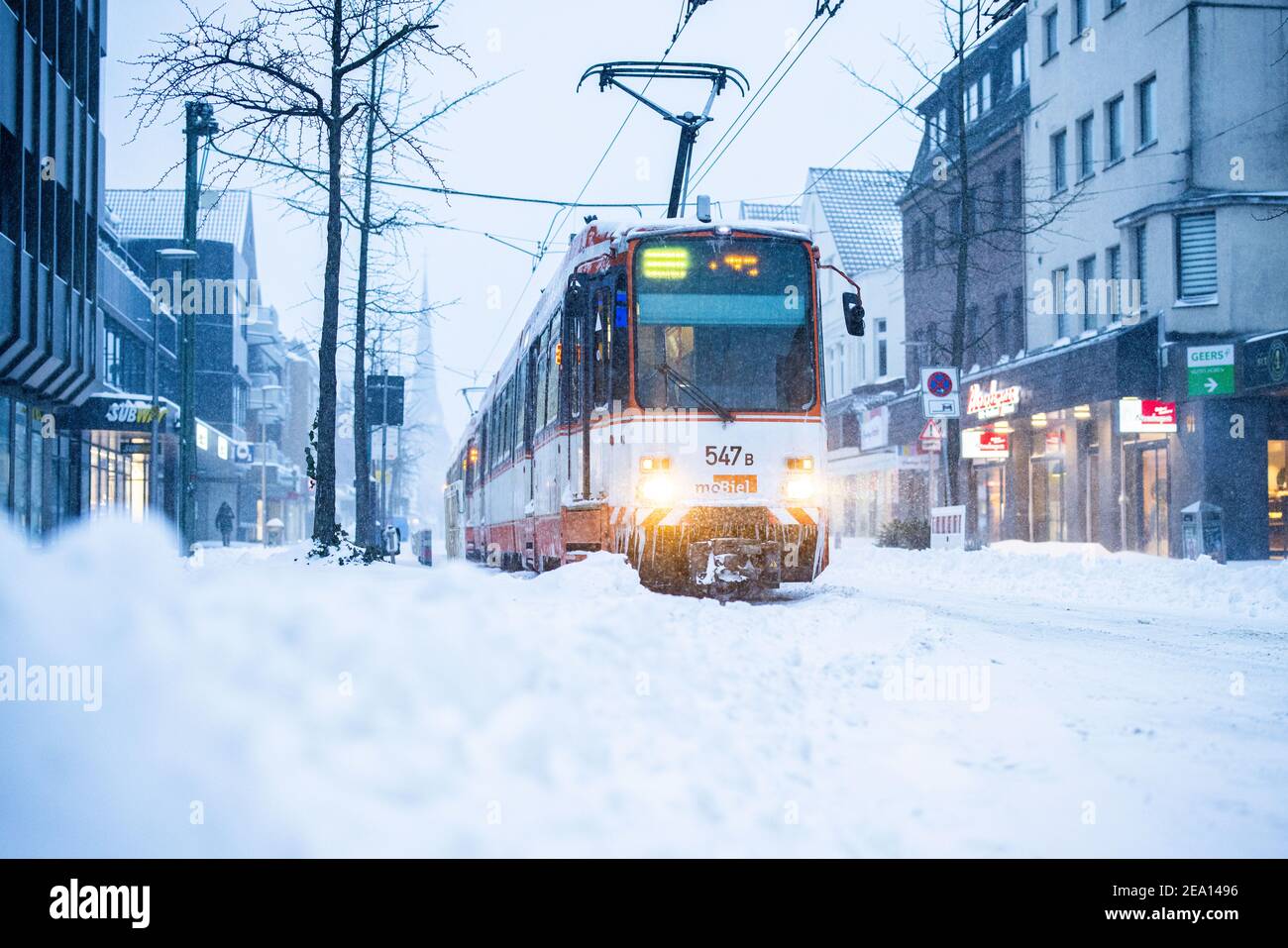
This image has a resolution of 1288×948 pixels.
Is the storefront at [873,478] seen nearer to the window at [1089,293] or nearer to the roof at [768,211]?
the window at [1089,293]

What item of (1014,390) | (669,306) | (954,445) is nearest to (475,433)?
(954,445)

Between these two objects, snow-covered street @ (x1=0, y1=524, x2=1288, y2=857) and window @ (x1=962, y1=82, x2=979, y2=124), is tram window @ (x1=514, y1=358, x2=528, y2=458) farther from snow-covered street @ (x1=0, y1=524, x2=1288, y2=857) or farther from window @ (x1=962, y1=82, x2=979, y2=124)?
window @ (x1=962, y1=82, x2=979, y2=124)

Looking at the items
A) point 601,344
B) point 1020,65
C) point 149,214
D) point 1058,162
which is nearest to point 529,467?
point 601,344

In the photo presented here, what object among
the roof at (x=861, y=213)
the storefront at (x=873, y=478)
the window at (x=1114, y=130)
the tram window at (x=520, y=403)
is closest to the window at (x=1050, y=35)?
the window at (x=1114, y=130)

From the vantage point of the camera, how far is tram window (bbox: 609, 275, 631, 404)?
1226 cm

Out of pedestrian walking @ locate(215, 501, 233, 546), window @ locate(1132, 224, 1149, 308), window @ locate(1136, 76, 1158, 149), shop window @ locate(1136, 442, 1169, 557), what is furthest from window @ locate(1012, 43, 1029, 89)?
pedestrian walking @ locate(215, 501, 233, 546)

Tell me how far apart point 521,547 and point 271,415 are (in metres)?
65.4

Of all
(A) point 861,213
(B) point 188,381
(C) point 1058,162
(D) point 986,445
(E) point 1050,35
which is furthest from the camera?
(A) point 861,213

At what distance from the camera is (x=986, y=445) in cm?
3131

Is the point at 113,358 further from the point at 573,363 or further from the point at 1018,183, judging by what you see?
the point at 573,363

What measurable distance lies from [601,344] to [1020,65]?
25385 millimetres
